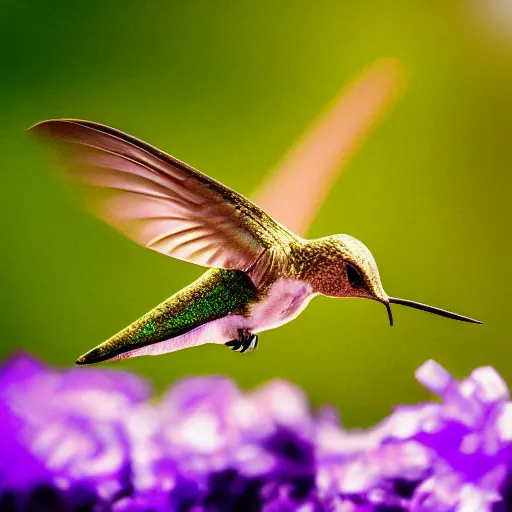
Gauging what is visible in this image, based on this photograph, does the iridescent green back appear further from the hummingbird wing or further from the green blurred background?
the green blurred background

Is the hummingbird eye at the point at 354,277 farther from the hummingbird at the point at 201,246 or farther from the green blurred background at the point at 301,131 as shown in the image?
the green blurred background at the point at 301,131

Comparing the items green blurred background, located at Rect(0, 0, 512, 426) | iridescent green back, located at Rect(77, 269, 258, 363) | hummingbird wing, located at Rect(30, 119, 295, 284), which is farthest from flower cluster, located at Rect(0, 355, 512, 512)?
green blurred background, located at Rect(0, 0, 512, 426)

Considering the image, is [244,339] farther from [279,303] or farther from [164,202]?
[164,202]

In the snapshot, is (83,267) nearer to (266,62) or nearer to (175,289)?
(175,289)

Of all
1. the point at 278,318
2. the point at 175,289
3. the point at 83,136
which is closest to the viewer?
the point at 83,136

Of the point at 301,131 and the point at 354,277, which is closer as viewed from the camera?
the point at 354,277

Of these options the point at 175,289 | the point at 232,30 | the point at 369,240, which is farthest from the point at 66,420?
the point at 232,30

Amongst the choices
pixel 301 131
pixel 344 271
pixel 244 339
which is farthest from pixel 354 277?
pixel 301 131
